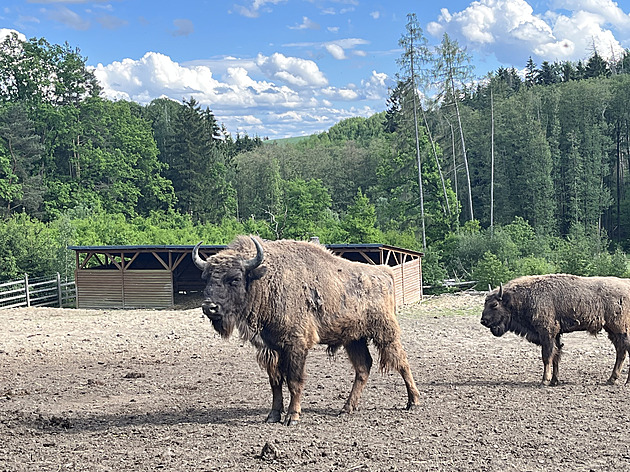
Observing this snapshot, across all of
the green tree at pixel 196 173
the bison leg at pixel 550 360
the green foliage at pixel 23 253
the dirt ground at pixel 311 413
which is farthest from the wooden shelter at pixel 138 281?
the green tree at pixel 196 173

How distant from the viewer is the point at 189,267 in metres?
33.3

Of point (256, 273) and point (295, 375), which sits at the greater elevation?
point (256, 273)

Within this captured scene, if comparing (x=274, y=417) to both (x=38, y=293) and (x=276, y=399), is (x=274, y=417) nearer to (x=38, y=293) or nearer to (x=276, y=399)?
(x=276, y=399)

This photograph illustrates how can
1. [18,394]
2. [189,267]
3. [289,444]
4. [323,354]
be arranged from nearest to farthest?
[289,444]
[18,394]
[323,354]
[189,267]

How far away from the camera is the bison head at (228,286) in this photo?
28.4ft

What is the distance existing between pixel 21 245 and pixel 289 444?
29404 mm

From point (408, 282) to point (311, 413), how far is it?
1996cm

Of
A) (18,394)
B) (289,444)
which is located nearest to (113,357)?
(18,394)

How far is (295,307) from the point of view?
9055 millimetres

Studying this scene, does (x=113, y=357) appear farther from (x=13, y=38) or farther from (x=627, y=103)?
(x=627, y=103)

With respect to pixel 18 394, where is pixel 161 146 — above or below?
above

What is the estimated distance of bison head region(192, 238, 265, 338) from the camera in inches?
341

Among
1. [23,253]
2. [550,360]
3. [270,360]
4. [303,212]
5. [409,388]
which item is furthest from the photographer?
[303,212]

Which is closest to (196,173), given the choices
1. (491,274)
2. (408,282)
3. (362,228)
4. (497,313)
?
(362,228)
